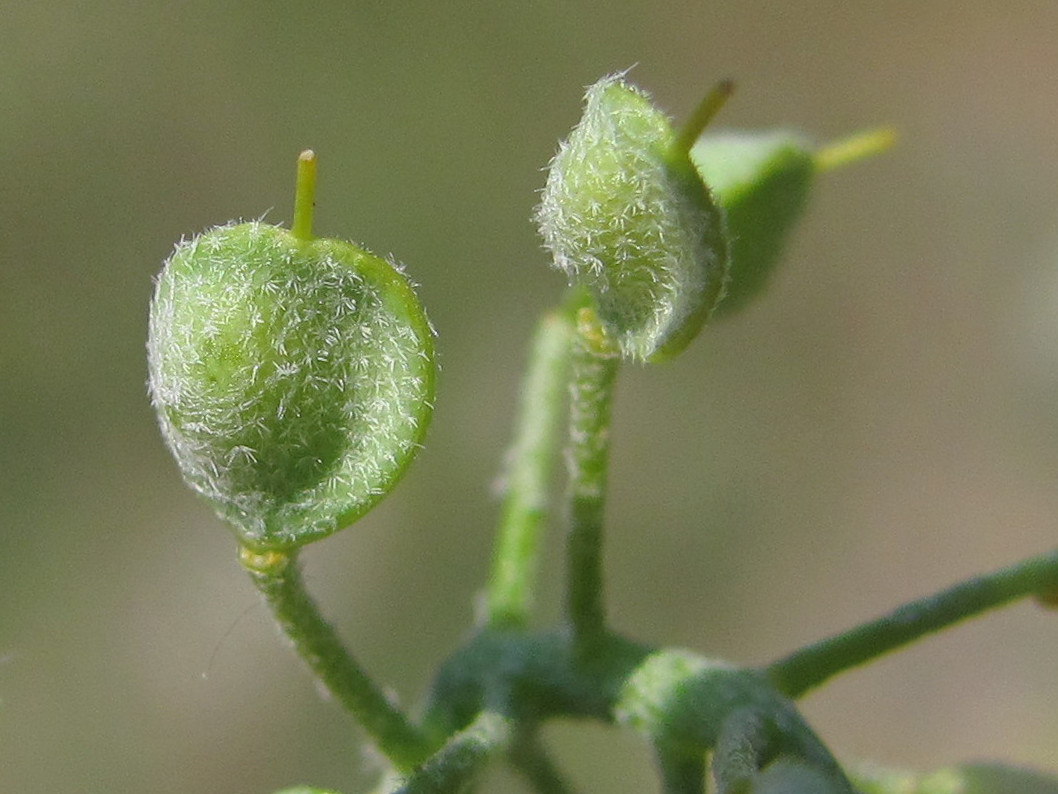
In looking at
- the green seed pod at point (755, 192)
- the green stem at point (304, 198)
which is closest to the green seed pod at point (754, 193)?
the green seed pod at point (755, 192)

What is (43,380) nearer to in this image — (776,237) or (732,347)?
(732,347)

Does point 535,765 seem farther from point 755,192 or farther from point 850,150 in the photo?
point 850,150

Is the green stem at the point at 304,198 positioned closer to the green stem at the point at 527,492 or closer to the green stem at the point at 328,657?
the green stem at the point at 328,657

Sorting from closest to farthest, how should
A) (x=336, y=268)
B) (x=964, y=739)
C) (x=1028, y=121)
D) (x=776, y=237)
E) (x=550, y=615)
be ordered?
(x=336, y=268) < (x=776, y=237) < (x=550, y=615) < (x=964, y=739) < (x=1028, y=121)

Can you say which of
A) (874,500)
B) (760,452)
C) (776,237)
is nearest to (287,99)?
(760,452)

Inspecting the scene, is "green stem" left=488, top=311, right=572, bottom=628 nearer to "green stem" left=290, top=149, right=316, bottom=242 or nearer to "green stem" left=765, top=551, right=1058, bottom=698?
"green stem" left=765, top=551, right=1058, bottom=698

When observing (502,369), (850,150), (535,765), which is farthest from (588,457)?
(502,369)

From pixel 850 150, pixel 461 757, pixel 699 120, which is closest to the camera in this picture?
pixel 699 120
